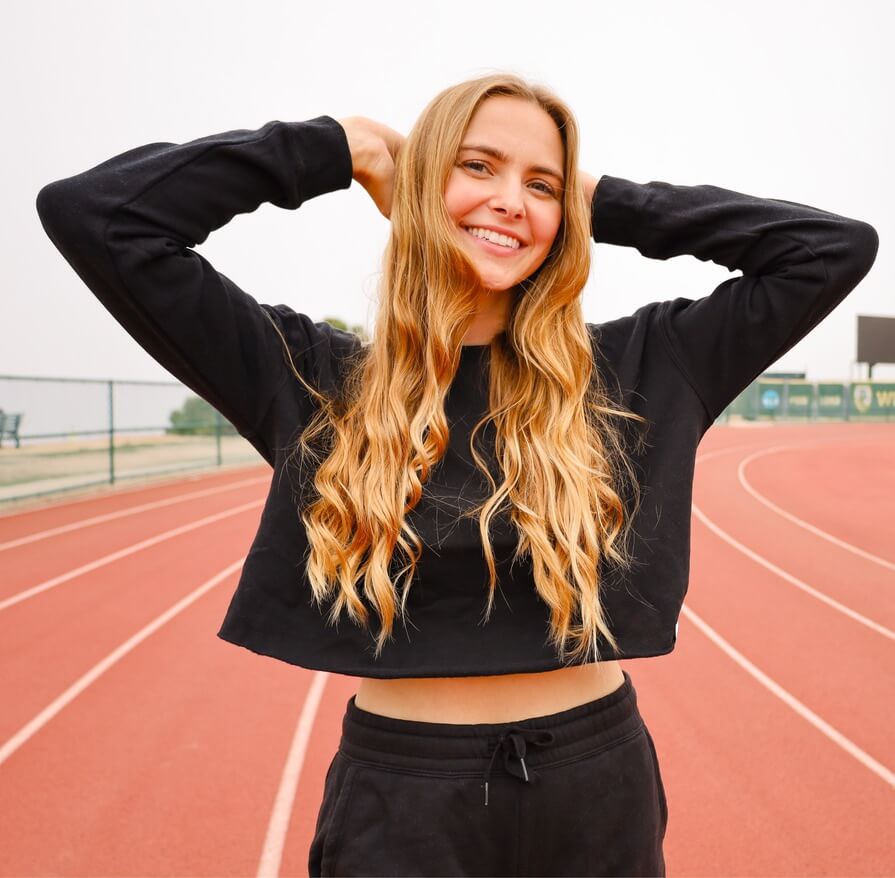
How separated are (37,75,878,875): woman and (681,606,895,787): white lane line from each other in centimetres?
314

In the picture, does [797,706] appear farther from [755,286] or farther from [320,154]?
[320,154]

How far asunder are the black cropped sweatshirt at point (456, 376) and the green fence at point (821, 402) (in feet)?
116

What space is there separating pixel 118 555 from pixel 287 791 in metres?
5.30

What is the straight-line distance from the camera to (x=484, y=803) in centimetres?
131

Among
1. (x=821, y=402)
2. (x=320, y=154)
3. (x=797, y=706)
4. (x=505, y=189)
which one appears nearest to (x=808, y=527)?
(x=797, y=706)

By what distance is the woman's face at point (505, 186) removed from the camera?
1494 millimetres

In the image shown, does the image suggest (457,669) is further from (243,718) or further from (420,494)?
(243,718)

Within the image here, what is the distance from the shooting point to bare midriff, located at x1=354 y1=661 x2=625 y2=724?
1438mm

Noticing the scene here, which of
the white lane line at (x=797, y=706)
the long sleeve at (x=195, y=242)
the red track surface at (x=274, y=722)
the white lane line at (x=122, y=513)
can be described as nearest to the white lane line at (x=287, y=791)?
the red track surface at (x=274, y=722)

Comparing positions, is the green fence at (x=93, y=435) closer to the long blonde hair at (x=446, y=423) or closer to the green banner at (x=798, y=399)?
the long blonde hair at (x=446, y=423)

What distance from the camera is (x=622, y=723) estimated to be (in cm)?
146

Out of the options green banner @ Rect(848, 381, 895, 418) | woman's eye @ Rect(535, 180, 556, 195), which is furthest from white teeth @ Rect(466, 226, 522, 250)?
green banner @ Rect(848, 381, 895, 418)

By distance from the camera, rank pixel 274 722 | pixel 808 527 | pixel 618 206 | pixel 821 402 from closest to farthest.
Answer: pixel 618 206
pixel 274 722
pixel 808 527
pixel 821 402

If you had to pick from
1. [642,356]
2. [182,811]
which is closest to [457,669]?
[642,356]
